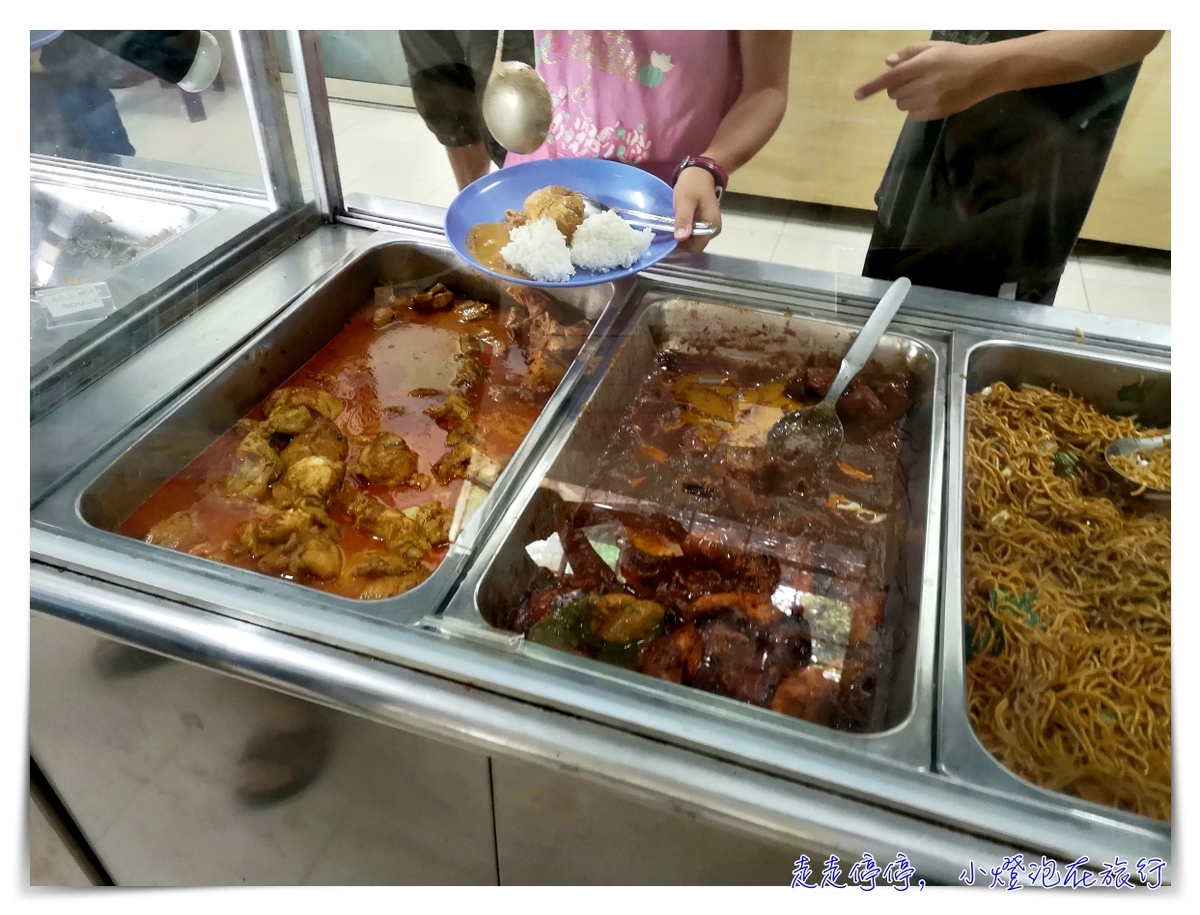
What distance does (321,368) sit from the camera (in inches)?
72.4

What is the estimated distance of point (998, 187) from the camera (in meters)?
1.65

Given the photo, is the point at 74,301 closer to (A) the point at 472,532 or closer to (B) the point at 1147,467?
(A) the point at 472,532

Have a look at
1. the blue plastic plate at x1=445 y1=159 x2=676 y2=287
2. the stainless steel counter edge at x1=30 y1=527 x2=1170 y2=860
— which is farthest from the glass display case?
the blue plastic plate at x1=445 y1=159 x2=676 y2=287

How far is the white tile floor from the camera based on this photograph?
5.27 feet

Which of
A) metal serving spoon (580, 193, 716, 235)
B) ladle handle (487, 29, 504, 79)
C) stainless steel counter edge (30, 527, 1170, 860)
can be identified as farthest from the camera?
metal serving spoon (580, 193, 716, 235)

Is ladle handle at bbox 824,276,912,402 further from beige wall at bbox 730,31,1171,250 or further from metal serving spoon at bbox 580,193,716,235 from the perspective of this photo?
metal serving spoon at bbox 580,193,716,235

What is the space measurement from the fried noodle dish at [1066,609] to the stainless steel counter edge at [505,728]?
0.74 ft

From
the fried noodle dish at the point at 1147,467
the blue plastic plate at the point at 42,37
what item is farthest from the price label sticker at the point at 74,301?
the fried noodle dish at the point at 1147,467

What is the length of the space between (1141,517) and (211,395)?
73.8 inches

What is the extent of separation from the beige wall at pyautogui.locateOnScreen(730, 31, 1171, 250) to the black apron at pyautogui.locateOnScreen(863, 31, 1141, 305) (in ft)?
0.14

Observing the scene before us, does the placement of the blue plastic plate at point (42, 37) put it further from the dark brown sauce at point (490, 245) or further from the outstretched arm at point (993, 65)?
the outstretched arm at point (993, 65)

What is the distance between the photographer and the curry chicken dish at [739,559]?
112 centimetres
